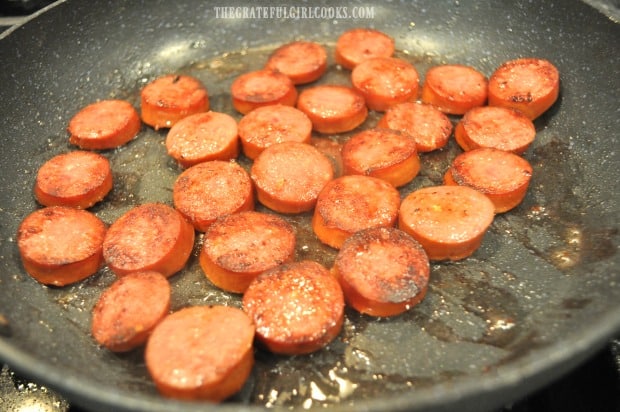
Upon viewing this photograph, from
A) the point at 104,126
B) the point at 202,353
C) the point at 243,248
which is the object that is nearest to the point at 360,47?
the point at 104,126

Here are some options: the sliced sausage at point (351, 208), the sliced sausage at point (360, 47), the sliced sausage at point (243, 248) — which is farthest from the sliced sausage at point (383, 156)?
the sliced sausage at point (360, 47)

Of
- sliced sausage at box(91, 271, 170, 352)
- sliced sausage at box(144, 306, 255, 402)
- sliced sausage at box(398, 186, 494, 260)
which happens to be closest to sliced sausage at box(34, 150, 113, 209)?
sliced sausage at box(91, 271, 170, 352)

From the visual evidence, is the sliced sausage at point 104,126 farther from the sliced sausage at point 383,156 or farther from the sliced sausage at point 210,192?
the sliced sausage at point 383,156

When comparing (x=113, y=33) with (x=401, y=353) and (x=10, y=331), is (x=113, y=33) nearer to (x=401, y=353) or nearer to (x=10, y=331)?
(x=10, y=331)

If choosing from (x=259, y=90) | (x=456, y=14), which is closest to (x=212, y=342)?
(x=259, y=90)

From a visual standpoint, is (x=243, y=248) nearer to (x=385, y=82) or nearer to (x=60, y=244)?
(x=60, y=244)

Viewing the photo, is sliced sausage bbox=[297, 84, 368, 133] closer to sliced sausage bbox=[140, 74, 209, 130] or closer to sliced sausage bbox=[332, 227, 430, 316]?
sliced sausage bbox=[140, 74, 209, 130]
